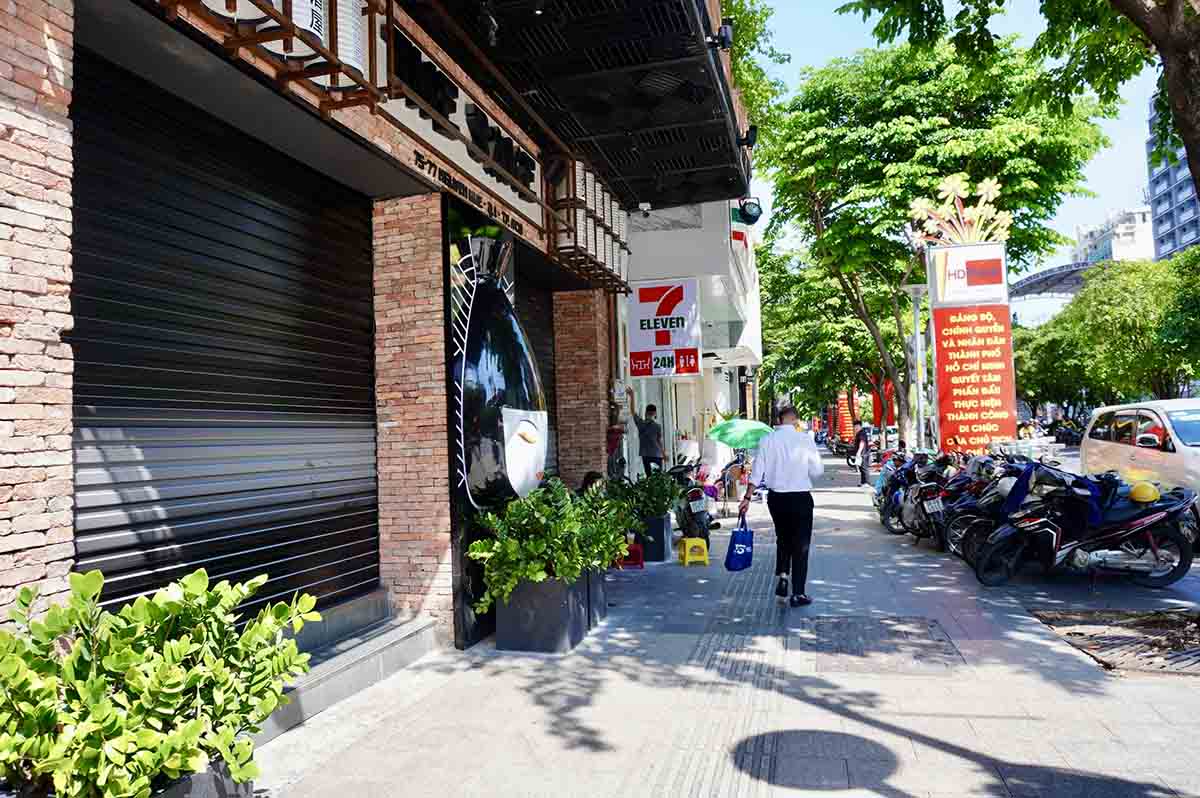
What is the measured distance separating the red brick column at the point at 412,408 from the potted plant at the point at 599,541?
1.11 metres

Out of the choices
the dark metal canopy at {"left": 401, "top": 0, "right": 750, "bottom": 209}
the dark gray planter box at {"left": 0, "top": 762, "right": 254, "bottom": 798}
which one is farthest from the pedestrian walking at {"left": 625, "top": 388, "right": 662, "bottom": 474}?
the dark gray planter box at {"left": 0, "top": 762, "right": 254, "bottom": 798}

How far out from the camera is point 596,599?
289 inches

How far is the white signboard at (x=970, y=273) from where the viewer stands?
14.4 metres

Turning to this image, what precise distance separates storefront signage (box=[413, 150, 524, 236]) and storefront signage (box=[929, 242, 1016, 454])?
29.6 feet

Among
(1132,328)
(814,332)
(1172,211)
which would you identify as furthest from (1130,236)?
(814,332)

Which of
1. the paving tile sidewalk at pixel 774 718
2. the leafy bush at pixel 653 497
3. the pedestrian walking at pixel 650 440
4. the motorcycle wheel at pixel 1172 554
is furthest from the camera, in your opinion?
the pedestrian walking at pixel 650 440

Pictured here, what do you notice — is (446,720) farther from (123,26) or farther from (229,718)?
(123,26)

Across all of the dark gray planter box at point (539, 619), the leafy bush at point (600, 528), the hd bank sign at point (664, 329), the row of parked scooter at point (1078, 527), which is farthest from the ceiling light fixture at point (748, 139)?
the dark gray planter box at point (539, 619)

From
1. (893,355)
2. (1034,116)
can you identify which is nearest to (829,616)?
(1034,116)

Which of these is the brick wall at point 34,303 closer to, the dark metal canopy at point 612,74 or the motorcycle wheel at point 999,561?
the dark metal canopy at point 612,74

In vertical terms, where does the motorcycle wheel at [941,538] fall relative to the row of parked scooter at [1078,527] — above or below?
below

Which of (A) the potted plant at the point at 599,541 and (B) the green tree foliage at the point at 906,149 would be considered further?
(B) the green tree foliage at the point at 906,149

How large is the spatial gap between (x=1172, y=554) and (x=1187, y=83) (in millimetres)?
4382

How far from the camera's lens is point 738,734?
459 cm
